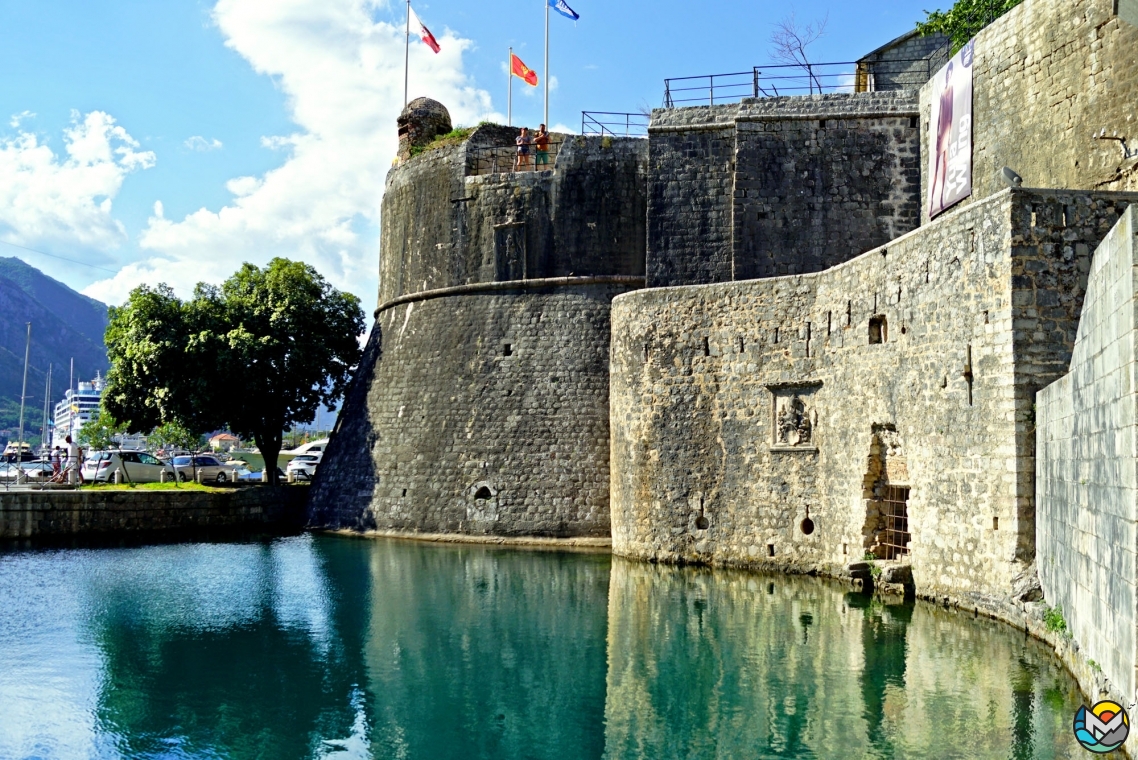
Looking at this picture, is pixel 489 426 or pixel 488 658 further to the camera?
pixel 489 426

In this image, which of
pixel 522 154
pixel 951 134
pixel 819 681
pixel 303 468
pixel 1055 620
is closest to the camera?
pixel 1055 620

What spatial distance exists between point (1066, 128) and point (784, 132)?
5.78m

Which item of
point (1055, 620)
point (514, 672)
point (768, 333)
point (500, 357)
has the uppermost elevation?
point (500, 357)

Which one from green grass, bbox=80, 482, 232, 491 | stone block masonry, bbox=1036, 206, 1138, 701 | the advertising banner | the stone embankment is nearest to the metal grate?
stone block masonry, bbox=1036, 206, 1138, 701

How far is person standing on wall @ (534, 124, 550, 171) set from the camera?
23.2 m

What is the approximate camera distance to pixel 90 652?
466 inches

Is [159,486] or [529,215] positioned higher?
[529,215]

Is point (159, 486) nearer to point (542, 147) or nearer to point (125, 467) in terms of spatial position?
point (125, 467)

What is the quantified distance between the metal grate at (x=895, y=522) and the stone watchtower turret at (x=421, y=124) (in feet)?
52.4

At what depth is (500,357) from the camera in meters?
22.2

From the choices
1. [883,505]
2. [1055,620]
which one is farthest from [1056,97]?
[1055,620]

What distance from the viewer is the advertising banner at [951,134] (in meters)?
17.6

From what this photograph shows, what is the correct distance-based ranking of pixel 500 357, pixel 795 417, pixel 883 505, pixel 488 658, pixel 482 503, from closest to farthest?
pixel 488 658, pixel 883 505, pixel 795 417, pixel 482 503, pixel 500 357

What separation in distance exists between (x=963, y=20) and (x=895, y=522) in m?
14.5
